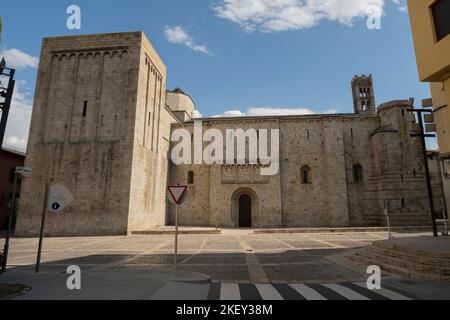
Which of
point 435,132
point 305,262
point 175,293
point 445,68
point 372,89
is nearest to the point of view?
point 175,293

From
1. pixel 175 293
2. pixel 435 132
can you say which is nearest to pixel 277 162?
pixel 435 132

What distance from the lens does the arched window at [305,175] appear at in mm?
27406

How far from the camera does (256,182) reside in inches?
1058

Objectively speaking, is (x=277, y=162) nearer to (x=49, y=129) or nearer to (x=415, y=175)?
(x=415, y=175)

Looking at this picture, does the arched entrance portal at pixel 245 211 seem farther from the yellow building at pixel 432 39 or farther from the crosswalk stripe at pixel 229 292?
the crosswalk stripe at pixel 229 292

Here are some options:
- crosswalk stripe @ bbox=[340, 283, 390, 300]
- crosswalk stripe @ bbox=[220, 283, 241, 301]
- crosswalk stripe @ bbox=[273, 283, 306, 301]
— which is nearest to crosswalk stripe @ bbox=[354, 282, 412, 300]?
crosswalk stripe @ bbox=[340, 283, 390, 300]

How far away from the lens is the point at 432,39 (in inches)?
374

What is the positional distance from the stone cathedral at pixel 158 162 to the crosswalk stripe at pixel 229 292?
49.3 ft

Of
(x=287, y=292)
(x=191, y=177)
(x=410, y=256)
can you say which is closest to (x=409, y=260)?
(x=410, y=256)

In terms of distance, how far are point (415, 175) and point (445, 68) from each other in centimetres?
1896

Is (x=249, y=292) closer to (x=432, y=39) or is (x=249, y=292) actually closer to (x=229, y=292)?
(x=229, y=292)

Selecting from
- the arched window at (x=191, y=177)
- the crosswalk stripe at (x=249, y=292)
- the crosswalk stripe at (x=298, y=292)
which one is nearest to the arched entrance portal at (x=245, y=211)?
the arched window at (x=191, y=177)

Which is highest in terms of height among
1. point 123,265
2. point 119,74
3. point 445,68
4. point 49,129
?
point 119,74
